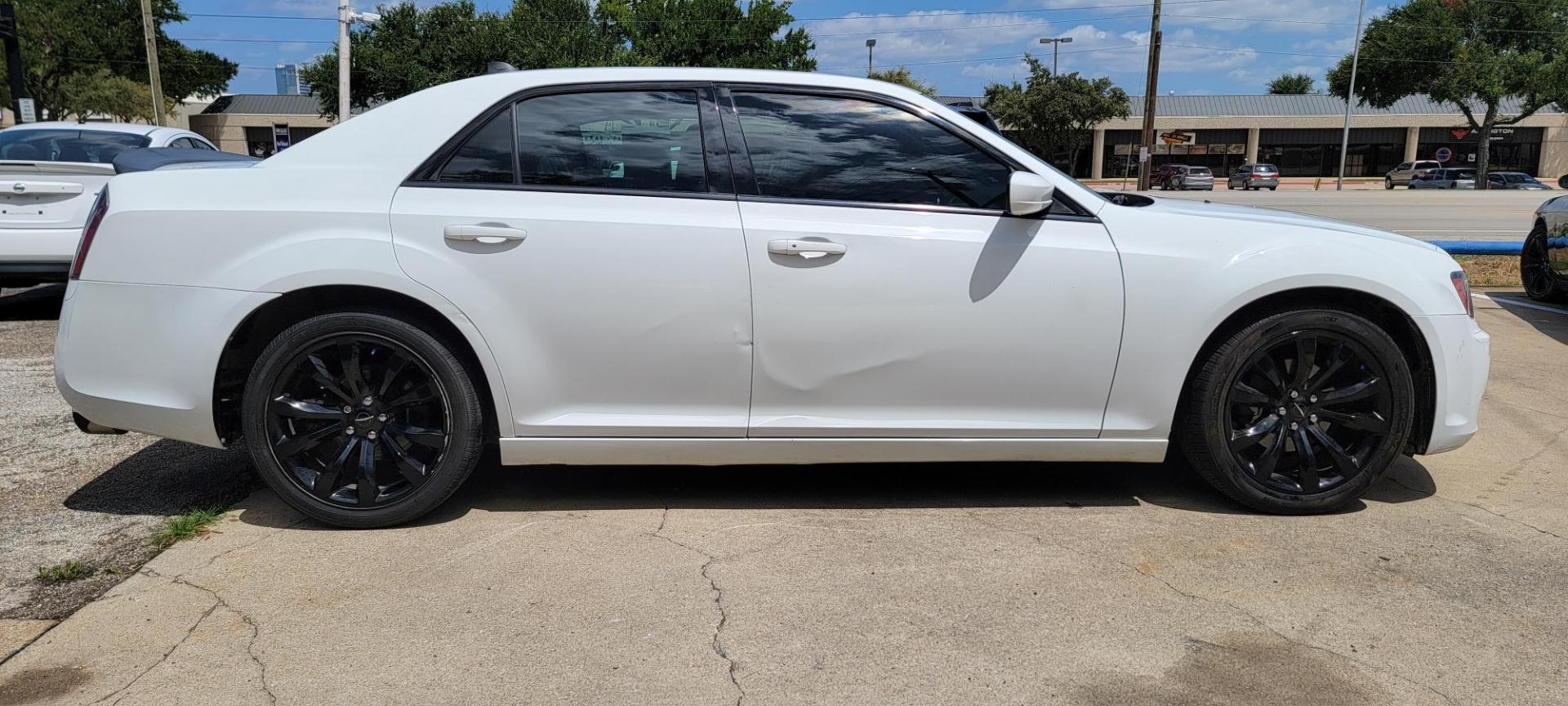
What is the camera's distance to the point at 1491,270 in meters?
10.6

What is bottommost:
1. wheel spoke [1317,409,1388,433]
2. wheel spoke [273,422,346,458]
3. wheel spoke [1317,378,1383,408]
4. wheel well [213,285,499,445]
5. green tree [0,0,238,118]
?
wheel spoke [273,422,346,458]

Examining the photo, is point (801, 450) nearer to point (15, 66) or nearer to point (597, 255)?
point (597, 255)

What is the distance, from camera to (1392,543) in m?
3.49

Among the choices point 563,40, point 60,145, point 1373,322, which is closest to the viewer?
point 1373,322

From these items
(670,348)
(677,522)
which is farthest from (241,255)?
(677,522)

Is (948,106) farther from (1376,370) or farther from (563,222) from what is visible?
(1376,370)

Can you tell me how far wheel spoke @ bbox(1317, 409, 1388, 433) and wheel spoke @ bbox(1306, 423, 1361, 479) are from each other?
0.19ft

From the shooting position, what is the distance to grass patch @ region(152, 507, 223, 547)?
3.41m

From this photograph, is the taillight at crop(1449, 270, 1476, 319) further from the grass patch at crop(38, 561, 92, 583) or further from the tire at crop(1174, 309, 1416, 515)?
the grass patch at crop(38, 561, 92, 583)

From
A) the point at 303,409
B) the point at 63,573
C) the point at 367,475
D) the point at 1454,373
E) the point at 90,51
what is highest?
the point at 90,51

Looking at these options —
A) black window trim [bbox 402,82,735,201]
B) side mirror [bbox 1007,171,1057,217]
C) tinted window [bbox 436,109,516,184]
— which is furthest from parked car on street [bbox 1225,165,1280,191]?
tinted window [bbox 436,109,516,184]

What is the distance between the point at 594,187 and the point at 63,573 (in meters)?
2.03

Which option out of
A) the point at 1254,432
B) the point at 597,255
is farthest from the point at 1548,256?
the point at 597,255

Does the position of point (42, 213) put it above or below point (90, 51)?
below
